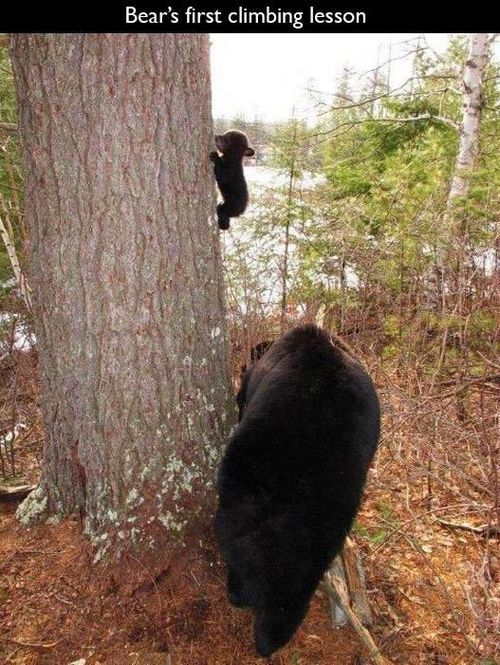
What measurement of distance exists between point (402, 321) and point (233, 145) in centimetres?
285

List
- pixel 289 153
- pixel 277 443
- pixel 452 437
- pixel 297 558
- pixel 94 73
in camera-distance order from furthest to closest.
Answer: pixel 289 153 → pixel 452 437 → pixel 277 443 → pixel 297 558 → pixel 94 73

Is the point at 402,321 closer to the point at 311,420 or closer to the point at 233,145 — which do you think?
the point at 233,145

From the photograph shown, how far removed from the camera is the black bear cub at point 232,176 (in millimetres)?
3352

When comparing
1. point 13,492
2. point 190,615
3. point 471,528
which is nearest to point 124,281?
point 190,615

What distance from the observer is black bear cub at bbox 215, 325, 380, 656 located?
81.1 inches

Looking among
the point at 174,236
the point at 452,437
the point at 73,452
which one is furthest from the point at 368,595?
the point at 174,236

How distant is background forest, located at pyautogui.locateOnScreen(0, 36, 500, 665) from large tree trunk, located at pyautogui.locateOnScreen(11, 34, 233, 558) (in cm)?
100

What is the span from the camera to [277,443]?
2.18 m

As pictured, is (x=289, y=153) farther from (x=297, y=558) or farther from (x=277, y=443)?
(x=297, y=558)

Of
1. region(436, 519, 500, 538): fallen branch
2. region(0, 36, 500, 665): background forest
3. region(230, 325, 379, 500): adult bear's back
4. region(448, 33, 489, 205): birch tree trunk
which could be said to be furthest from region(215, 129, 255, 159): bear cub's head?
region(448, 33, 489, 205): birch tree trunk

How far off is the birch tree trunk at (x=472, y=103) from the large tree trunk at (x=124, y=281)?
18.4ft

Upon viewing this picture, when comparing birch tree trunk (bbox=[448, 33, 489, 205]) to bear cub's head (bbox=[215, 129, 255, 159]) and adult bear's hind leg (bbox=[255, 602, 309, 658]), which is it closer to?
bear cub's head (bbox=[215, 129, 255, 159])

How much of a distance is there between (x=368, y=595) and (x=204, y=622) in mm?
983

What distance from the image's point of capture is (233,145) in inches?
140
